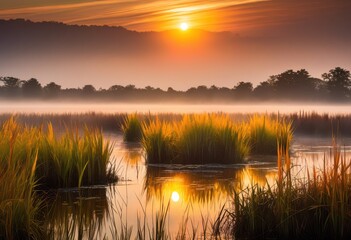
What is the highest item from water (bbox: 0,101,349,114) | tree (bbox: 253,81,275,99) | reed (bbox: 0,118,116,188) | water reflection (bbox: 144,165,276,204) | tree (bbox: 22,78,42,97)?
tree (bbox: 22,78,42,97)

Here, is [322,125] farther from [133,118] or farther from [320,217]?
[320,217]

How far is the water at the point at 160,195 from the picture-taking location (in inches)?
313

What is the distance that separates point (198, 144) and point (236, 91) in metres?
70.9

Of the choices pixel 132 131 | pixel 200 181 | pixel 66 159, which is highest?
pixel 132 131

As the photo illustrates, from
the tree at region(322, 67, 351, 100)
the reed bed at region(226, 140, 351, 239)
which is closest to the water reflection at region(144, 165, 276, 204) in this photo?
the reed bed at region(226, 140, 351, 239)

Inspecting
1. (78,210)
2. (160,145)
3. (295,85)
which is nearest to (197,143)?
(160,145)

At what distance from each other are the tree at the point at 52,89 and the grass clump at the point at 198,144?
3611 inches

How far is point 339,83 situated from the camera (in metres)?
64.8

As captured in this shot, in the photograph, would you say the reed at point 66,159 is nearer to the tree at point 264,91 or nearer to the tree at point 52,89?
the tree at point 264,91

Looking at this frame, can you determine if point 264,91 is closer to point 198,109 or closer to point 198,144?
point 198,109

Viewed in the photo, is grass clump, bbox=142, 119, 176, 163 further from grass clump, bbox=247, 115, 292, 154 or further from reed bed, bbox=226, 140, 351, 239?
reed bed, bbox=226, 140, 351, 239

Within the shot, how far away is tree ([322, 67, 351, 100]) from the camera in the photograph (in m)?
62.2

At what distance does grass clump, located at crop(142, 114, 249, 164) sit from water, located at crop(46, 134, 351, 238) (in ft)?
1.19

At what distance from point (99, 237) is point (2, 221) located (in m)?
1.04
